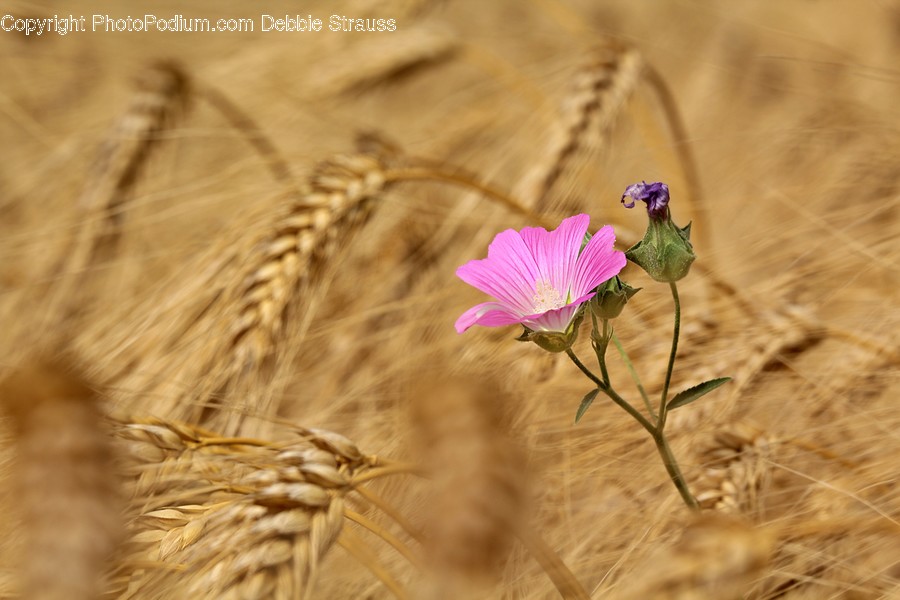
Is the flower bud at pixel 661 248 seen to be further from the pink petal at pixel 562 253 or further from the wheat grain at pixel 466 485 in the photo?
the wheat grain at pixel 466 485

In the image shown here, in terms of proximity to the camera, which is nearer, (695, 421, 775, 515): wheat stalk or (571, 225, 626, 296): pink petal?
(571, 225, 626, 296): pink petal

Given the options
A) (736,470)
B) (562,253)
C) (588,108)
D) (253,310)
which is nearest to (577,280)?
(562,253)

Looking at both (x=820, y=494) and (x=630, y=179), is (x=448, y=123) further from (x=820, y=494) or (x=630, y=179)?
(x=820, y=494)

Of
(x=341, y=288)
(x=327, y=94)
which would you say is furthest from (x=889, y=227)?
(x=327, y=94)

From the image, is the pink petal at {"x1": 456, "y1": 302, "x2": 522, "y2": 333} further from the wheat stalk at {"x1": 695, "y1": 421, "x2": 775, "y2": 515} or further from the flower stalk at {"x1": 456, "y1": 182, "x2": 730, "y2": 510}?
the wheat stalk at {"x1": 695, "y1": 421, "x2": 775, "y2": 515}

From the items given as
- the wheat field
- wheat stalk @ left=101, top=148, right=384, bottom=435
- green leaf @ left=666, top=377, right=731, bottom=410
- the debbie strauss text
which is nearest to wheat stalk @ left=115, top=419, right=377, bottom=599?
the wheat field

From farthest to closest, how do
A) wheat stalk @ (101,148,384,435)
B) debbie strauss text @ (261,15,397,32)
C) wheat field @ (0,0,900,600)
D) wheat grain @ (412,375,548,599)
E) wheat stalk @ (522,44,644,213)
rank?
debbie strauss text @ (261,15,397,32), wheat stalk @ (522,44,644,213), wheat stalk @ (101,148,384,435), wheat field @ (0,0,900,600), wheat grain @ (412,375,548,599)

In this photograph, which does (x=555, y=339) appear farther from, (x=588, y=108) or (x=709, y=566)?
(x=588, y=108)
